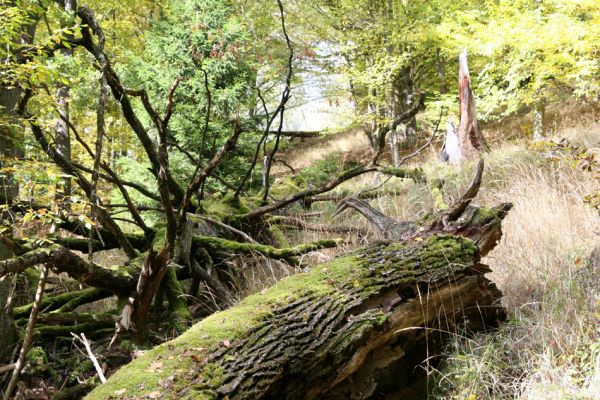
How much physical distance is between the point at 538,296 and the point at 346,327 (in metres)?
1.77

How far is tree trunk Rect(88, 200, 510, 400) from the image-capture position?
1.91 metres

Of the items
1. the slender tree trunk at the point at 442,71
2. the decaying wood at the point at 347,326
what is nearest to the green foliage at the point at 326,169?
the slender tree trunk at the point at 442,71

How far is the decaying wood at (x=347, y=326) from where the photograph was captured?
1919mm

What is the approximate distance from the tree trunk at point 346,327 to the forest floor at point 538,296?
215mm

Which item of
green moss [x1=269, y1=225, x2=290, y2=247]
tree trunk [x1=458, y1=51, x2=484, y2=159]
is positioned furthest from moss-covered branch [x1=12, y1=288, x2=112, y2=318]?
tree trunk [x1=458, y1=51, x2=484, y2=159]

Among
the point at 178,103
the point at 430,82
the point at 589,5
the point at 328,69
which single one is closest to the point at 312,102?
the point at 328,69

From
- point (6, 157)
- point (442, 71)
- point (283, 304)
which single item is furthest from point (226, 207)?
point (442, 71)

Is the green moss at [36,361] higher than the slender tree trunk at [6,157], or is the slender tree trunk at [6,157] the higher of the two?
the slender tree trunk at [6,157]

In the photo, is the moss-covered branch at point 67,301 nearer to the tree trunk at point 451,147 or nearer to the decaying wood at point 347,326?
the decaying wood at point 347,326

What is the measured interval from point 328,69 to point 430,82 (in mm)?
4407

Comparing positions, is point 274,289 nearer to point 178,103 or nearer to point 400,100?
point 178,103

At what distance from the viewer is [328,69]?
44.2 ft

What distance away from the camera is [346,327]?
7.40ft

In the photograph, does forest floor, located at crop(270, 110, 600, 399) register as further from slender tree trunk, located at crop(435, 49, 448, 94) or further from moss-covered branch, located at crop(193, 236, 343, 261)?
slender tree trunk, located at crop(435, 49, 448, 94)
